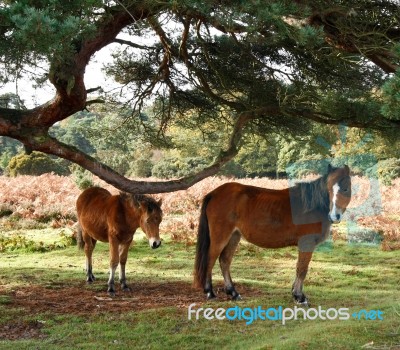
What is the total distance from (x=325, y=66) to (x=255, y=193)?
6.29ft

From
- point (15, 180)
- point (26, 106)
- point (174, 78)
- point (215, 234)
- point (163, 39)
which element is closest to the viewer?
point (26, 106)

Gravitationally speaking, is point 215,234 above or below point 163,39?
below

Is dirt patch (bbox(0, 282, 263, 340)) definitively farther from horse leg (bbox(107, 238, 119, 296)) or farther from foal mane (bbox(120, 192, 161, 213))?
foal mane (bbox(120, 192, 161, 213))

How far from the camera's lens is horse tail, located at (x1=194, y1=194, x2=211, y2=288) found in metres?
7.34

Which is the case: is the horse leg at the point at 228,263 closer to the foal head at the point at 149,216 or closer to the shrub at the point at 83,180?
the foal head at the point at 149,216

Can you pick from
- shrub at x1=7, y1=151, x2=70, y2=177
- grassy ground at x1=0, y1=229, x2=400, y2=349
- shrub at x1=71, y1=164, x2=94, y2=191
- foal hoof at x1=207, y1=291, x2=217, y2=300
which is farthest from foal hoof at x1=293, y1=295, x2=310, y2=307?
shrub at x1=7, y1=151, x2=70, y2=177

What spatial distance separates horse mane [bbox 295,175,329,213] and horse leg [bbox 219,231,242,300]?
3.44 feet

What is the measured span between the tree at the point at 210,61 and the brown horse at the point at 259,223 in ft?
1.87

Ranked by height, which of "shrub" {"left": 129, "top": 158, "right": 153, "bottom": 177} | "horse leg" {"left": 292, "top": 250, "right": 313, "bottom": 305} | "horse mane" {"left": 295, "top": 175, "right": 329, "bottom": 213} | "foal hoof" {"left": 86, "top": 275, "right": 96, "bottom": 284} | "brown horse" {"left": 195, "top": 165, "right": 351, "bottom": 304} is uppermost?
"shrub" {"left": 129, "top": 158, "right": 153, "bottom": 177}

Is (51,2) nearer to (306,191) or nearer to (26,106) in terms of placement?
(26,106)

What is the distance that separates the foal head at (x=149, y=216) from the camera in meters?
7.16

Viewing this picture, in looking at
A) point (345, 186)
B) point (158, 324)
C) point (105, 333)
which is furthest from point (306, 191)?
point (105, 333)

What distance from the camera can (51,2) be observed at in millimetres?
4312

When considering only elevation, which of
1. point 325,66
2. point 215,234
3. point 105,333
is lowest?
point 105,333
